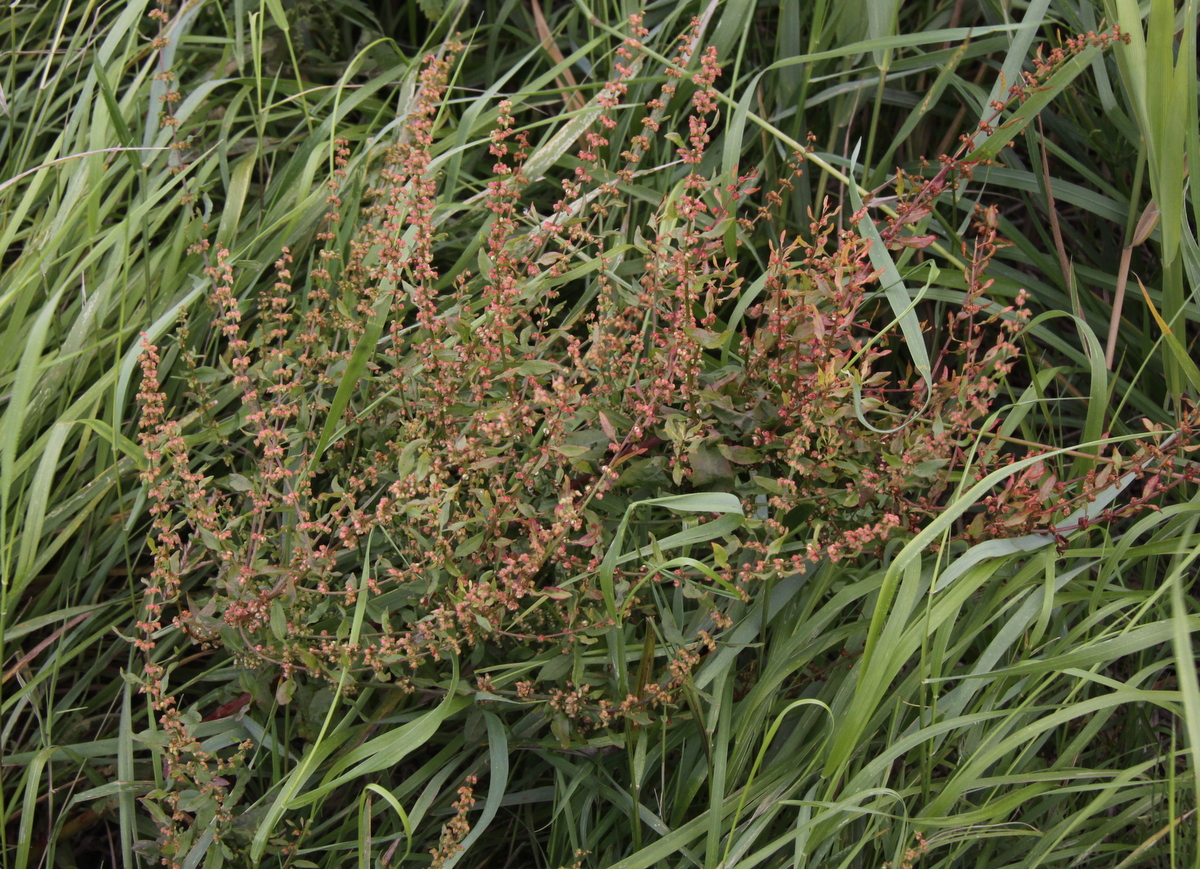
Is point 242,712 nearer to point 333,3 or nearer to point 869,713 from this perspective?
point 869,713

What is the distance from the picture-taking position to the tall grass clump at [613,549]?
1480 millimetres

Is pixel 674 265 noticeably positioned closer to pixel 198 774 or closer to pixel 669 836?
pixel 669 836

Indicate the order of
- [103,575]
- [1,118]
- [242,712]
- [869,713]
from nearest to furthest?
[869,713] < [242,712] < [103,575] < [1,118]

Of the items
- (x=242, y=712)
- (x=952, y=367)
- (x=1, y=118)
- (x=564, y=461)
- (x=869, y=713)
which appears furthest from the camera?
(x=1, y=118)

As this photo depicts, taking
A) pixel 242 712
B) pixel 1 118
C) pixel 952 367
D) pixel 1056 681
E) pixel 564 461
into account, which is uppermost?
pixel 1 118

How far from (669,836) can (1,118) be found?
223cm

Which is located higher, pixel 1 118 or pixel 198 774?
pixel 1 118

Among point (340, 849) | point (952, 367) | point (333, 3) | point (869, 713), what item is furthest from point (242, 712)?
point (333, 3)

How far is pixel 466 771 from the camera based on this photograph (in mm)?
1734

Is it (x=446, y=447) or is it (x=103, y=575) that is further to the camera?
(x=103, y=575)

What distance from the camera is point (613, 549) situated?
1.36 metres

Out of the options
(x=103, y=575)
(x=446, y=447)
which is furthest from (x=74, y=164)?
(x=446, y=447)

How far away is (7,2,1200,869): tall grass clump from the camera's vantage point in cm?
148

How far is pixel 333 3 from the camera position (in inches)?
96.8
